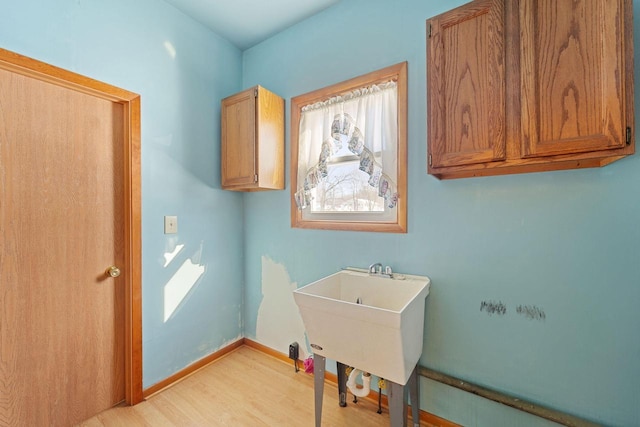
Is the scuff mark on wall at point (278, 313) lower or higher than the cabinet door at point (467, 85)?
lower

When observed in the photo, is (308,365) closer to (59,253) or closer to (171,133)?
(59,253)

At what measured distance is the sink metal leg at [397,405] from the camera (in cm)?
120

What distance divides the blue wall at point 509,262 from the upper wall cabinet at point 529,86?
19 cm

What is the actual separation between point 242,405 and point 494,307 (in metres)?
1.64

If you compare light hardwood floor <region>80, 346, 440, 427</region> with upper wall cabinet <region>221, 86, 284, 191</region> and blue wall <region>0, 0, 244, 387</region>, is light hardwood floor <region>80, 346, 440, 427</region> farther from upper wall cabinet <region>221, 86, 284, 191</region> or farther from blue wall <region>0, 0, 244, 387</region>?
upper wall cabinet <region>221, 86, 284, 191</region>

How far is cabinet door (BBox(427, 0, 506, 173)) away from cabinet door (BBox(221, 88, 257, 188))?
1278mm

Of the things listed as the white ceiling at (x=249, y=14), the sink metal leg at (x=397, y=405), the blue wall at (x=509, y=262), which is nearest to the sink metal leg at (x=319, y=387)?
the sink metal leg at (x=397, y=405)

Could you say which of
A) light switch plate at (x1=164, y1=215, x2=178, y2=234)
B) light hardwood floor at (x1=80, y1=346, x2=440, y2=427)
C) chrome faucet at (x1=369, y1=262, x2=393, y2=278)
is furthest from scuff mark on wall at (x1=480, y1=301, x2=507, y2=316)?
light switch plate at (x1=164, y1=215, x2=178, y2=234)

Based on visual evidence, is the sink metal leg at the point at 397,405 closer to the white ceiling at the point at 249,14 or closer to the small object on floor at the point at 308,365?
the small object on floor at the point at 308,365

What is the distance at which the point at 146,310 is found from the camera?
72.1 inches

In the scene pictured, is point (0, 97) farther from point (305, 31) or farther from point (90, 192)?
point (305, 31)

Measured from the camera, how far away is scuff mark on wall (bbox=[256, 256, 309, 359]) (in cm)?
217

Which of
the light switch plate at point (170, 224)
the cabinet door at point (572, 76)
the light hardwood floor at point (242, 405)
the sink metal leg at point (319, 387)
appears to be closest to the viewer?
the cabinet door at point (572, 76)

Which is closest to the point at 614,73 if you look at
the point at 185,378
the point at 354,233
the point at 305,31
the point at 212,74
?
the point at 354,233
